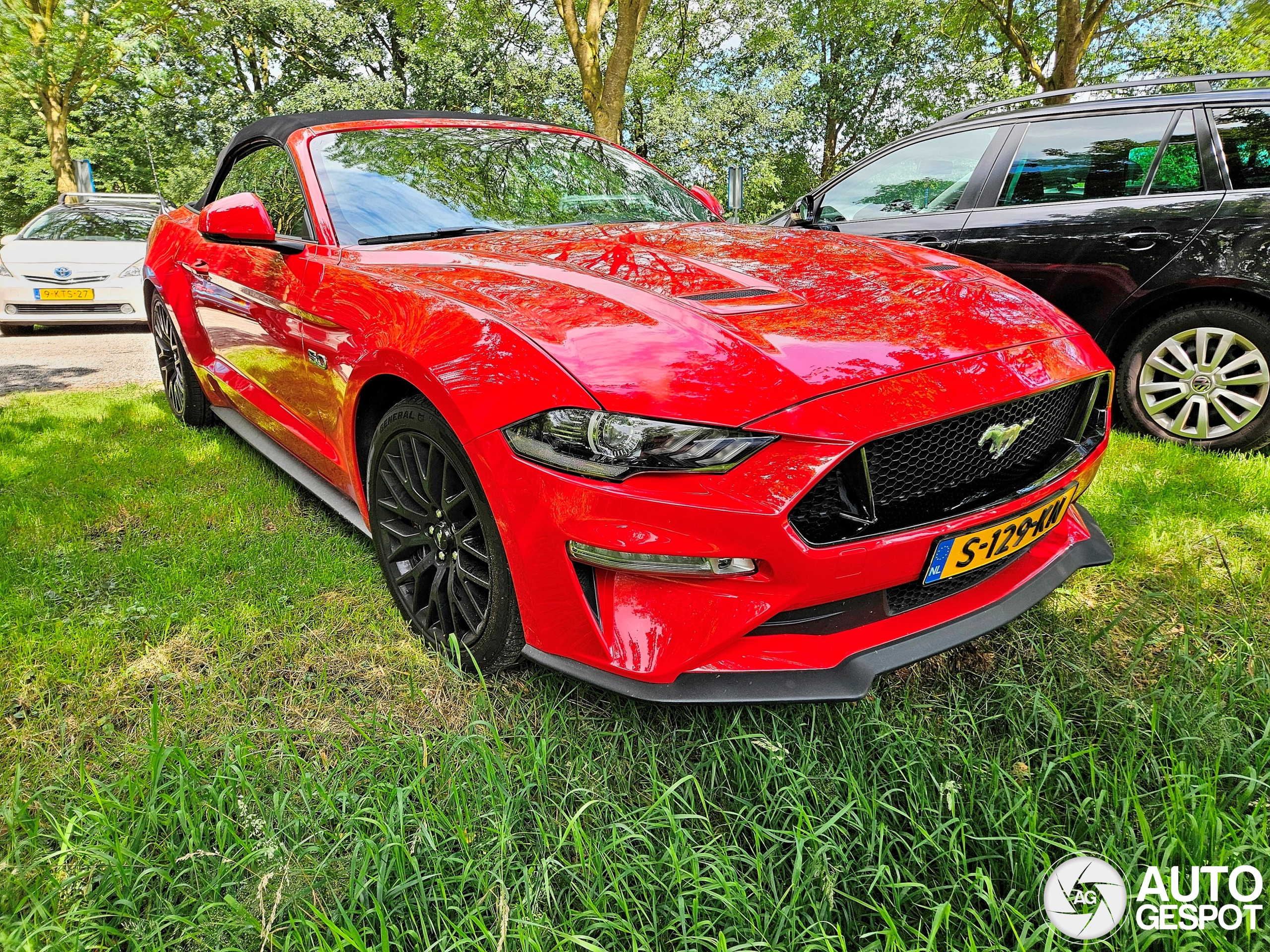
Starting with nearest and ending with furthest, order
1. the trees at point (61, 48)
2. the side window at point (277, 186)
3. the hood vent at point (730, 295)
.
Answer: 1. the hood vent at point (730, 295)
2. the side window at point (277, 186)
3. the trees at point (61, 48)

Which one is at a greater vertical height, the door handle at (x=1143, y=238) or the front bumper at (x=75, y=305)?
the door handle at (x=1143, y=238)

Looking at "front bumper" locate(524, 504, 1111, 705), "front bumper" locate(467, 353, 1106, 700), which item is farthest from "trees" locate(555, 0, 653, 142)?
"front bumper" locate(524, 504, 1111, 705)

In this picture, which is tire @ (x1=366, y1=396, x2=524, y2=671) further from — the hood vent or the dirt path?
the dirt path

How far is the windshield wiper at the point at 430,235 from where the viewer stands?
251 cm

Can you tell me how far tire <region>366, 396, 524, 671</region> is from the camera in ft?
6.18

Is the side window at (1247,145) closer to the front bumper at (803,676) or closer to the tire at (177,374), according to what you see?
the front bumper at (803,676)

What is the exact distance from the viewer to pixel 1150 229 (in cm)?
352

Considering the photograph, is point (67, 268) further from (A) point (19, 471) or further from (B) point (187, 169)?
(B) point (187, 169)

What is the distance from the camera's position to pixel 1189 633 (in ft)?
6.94

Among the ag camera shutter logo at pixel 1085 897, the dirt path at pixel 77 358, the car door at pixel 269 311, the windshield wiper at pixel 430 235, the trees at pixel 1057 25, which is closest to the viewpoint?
the ag camera shutter logo at pixel 1085 897

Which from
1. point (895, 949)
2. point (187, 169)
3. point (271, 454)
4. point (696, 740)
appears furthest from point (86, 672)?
point (187, 169)

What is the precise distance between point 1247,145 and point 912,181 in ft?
5.02

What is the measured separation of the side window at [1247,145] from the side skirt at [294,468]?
12.7 ft

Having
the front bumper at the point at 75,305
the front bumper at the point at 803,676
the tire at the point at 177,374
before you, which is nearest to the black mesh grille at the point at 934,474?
the front bumper at the point at 803,676
